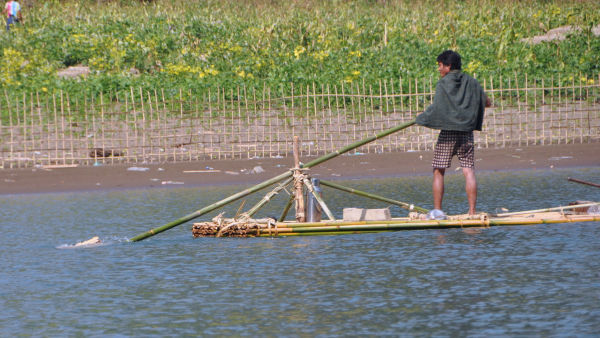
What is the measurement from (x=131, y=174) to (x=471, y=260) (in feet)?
27.2

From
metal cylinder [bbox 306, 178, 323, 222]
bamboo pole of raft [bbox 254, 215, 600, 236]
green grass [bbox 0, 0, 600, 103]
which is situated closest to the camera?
bamboo pole of raft [bbox 254, 215, 600, 236]

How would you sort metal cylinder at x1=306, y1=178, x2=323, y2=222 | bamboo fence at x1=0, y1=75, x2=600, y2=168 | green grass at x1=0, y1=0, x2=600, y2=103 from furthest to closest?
1. green grass at x1=0, y1=0, x2=600, y2=103
2. bamboo fence at x1=0, y1=75, x2=600, y2=168
3. metal cylinder at x1=306, y1=178, x2=323, y2=222

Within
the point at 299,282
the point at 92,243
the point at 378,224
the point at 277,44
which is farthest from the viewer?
the point at 277,44

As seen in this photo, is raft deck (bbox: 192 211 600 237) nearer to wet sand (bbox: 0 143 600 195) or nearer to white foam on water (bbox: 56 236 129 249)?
white foam on water (bbox: 56 236 129 249)

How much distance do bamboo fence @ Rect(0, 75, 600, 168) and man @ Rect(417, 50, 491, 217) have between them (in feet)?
23.0

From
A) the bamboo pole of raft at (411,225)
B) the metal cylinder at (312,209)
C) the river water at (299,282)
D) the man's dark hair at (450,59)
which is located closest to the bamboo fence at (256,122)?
the river water at (299,282)

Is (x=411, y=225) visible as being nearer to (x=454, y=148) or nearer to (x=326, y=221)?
(x=326, y=221)

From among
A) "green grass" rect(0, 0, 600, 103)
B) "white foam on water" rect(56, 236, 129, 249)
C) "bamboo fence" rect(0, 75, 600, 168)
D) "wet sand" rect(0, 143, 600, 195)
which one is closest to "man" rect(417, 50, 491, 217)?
"white foam on water" rect(56, 236, 129, 249)

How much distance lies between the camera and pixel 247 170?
15.6 metres

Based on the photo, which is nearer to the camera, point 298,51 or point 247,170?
point 247,170

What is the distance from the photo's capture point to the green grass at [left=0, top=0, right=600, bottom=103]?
1983 cm

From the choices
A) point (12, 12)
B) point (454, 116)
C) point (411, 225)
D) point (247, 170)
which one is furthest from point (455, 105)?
point (12, 12)

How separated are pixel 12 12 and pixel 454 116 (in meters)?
18.1

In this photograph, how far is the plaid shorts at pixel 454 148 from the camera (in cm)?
973
